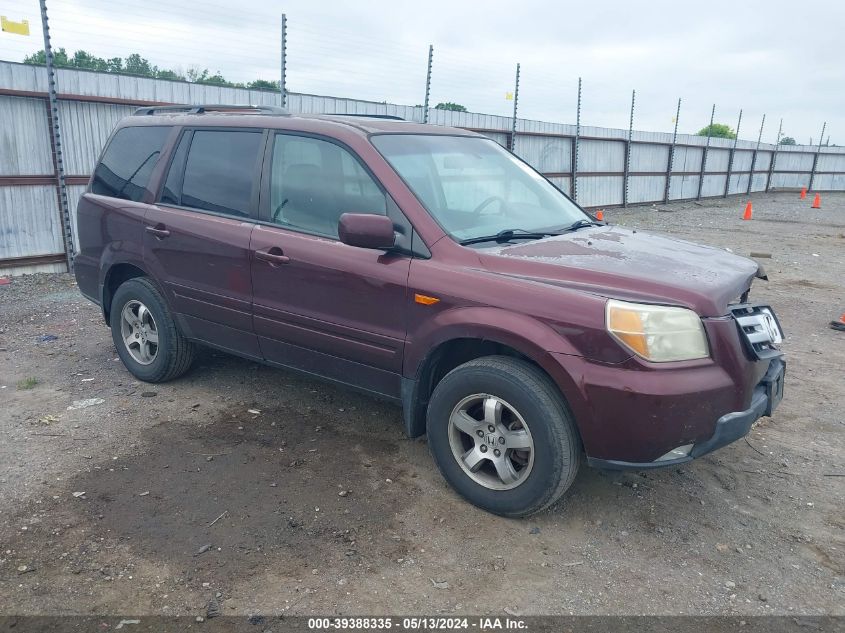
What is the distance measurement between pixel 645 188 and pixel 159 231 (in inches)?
823

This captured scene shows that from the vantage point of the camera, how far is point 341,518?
3.40 metres

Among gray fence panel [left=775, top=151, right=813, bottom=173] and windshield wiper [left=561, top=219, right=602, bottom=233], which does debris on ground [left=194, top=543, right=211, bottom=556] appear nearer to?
windshield wiper [left=561, top=219, right=602, bottom=233]

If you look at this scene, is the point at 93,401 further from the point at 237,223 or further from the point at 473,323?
the point at 473,323

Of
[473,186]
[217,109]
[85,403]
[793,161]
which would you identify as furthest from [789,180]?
[85,403]

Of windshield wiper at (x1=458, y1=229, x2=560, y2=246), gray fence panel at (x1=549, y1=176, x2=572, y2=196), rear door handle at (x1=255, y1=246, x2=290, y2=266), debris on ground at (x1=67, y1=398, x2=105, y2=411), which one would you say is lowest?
debris on ground at (x1=67, y1=398, x2=105, y2=411)

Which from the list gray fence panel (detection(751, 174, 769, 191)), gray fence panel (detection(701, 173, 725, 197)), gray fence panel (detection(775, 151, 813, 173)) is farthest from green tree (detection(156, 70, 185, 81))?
gray fence panel (detection(775, 151, 813, 173))

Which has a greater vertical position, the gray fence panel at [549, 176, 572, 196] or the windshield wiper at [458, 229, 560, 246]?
the windshield wiper at [458, 229, 560, 246]

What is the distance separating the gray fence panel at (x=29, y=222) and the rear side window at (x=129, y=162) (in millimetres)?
3920

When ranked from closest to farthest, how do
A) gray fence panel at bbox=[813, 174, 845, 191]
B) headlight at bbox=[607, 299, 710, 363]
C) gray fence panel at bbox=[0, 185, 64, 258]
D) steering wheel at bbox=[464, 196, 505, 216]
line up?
1. headlight at bbox=[607, 299, 710, 363]
2. steering wheel at bbox=[464, 196, 505, 216]
3. gray fence panel at bbox=[0, 185, 64, 258]
4. gray fence panel at bbox=[813, 174, 845, 191]

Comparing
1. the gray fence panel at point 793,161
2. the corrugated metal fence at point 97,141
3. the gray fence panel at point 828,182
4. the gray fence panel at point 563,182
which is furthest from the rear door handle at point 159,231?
the gray fence panel at point 828,182

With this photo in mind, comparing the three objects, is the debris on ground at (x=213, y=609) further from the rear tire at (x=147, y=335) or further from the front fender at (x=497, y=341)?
the rear tire at (x=147, y=335)

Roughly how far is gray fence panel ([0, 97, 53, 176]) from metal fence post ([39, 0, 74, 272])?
0.10 metres

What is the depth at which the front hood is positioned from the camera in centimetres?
311

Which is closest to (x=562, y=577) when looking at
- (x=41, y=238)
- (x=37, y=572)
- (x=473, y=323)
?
(x=473, y=323)
